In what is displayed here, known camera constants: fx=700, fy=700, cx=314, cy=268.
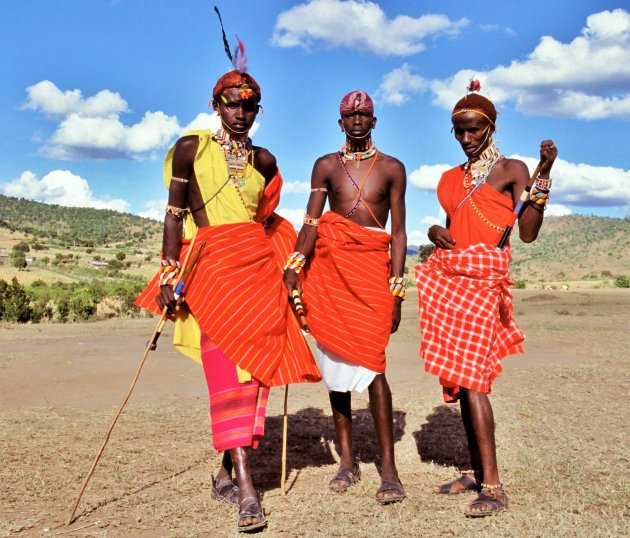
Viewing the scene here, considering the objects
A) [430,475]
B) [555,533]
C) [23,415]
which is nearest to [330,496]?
[430,475]

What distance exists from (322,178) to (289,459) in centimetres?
226

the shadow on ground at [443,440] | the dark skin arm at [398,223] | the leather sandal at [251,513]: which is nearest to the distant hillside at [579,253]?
the shadow on ground at [443,440]

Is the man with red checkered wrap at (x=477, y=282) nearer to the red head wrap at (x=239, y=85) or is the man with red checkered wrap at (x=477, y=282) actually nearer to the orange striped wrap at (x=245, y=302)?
the orange striped wrap at (x=245, y=302)

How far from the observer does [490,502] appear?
4227 mm

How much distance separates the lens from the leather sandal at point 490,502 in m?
4.17

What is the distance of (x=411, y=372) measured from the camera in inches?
382

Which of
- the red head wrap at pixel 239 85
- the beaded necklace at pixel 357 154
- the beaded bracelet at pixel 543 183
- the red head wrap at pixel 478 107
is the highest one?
→ the red head wrap at pixel 239 85

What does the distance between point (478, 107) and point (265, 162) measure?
1486 mm

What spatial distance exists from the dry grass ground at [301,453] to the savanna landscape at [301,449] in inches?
0.6

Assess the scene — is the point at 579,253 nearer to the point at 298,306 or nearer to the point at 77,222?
the point at 77,222

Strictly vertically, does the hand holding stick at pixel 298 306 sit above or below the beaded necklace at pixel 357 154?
below

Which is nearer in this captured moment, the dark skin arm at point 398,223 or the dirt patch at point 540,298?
the dark skin arm at point 398,223

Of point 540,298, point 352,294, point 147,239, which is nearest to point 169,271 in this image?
point 352,294

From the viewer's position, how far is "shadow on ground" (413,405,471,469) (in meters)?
5.66
